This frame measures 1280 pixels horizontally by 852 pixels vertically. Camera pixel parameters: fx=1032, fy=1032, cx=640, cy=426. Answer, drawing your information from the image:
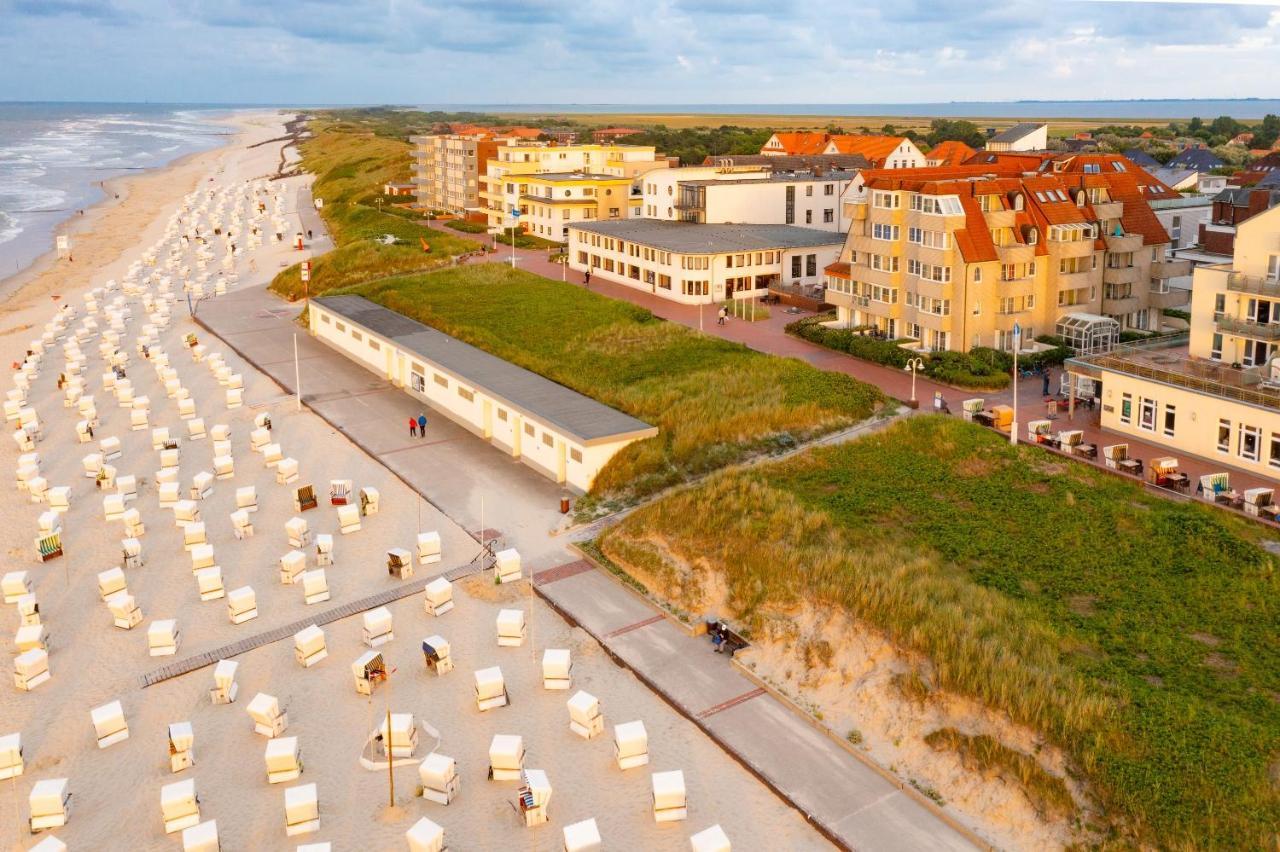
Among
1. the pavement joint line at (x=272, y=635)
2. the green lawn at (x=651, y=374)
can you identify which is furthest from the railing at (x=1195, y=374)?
the pavement joint line at (x=272, y=635)

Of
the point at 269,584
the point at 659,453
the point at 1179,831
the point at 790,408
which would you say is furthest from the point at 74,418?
the point at 1179,831

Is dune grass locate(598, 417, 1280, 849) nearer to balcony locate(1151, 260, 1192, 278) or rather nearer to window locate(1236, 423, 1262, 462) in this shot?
window locate(1236, 423, 1262, 462)

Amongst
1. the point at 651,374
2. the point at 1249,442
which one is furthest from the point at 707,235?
the point at 1249,442

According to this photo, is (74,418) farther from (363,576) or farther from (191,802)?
(191,802)

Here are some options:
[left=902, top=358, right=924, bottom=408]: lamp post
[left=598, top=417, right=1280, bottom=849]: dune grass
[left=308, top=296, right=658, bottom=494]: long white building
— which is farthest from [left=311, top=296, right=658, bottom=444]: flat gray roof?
[left=902, top=358, right=924, bottom=408]: lamp post

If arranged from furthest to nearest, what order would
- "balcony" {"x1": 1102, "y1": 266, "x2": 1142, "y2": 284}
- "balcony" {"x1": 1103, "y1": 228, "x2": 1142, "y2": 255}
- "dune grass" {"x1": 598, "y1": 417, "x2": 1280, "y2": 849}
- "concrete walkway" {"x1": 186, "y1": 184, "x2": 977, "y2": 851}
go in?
"balcony" {"x1": 1102, "y1": 266, "x2": 1142, "y2": 284}
"balcony" {"x1": 1103, "y1": 228, "x2": 1142, "y2": 255}
"concrete walkway" {"x1": 186, "y1": 184, "x2": 977, "y2": 851}
"dune grass" {"x1": 598, "y1": 417, "x2": 1280, "y2": 849}
